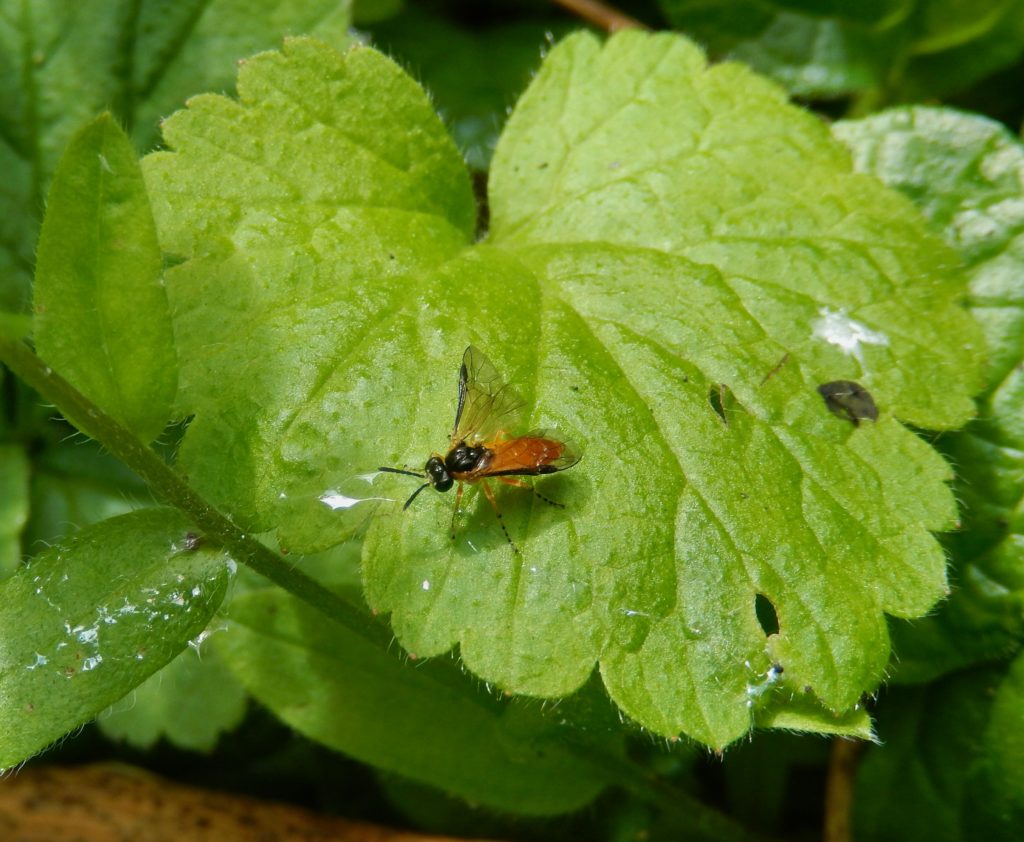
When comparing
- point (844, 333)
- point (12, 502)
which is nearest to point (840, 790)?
point (844, 333)

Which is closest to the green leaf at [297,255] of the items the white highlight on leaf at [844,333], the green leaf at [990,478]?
the white highlight on leaf at [844,333]

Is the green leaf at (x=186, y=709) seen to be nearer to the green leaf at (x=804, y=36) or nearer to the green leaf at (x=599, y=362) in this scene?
the green leaf at (x=599, y=362)

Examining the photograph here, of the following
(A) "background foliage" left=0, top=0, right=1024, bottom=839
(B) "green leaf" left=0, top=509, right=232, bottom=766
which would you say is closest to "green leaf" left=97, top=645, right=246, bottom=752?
(A) "background foliage" left=0, top=0, right=1024, bottom=839

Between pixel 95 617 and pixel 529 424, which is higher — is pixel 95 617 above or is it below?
below

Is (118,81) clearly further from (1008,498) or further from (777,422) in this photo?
(1008,498)

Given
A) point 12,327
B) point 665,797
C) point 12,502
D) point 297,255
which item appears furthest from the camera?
point 12,502

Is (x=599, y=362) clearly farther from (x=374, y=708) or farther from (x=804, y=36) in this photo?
(x=804, y=36)

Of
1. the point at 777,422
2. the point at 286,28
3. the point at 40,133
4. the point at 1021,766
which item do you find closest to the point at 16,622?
the point at 777,422
